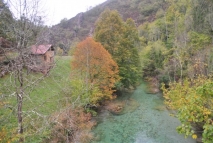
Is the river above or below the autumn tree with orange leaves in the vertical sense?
below

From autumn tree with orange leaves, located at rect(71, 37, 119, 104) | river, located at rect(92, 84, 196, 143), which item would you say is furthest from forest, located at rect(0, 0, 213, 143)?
river, located at rect(92, 84, 196, 143)

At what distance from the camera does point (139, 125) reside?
18.7 metres

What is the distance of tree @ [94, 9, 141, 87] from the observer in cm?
2794

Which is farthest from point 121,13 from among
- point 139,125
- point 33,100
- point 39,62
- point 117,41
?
point 39,62

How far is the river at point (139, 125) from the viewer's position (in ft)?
51.4

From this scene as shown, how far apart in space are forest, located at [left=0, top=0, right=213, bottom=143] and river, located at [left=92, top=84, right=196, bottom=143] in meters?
1.06

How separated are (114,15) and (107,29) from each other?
2.58 metres

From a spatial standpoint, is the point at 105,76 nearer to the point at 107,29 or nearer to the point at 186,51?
the point at 107,29

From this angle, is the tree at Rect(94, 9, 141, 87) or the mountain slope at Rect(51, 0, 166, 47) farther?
the mountain slope at Rect(51, 0, 166, 47)

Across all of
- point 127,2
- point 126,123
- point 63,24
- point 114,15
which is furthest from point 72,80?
point 127,2

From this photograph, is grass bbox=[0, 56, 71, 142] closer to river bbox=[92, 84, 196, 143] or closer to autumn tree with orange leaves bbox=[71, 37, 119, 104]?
autumn tree with orange leaves bbox=[71, 37, 119, 104]

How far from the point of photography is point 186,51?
1099 inches

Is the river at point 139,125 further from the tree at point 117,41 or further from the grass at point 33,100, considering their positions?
the tree at point 117,41

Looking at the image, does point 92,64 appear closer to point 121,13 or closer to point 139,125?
point 139,125
